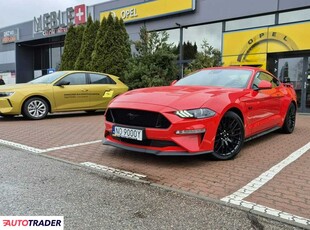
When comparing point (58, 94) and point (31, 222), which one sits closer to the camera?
point (31, 222)

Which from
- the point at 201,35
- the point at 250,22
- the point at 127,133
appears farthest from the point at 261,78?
the point at 201,35

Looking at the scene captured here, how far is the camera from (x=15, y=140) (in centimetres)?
605

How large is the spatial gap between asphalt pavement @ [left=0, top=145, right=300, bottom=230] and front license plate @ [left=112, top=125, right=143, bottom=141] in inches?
26.2

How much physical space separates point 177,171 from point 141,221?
148 centimetres

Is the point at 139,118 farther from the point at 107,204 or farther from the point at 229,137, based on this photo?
the point at 107,204

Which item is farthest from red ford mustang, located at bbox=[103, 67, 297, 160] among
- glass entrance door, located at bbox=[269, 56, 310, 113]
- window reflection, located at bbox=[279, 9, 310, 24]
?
window reflection, located at bbox=[279, 9, 310, 24]

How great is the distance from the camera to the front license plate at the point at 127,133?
4.29 metres

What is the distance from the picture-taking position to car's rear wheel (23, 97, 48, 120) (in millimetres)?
8836

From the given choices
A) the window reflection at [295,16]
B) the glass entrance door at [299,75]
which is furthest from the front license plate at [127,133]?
the window reflection at [295,16]

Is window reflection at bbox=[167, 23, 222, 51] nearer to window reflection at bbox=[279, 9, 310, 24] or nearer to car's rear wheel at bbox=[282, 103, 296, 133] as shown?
window reflection at bbox=[279, 9, 310, 24]

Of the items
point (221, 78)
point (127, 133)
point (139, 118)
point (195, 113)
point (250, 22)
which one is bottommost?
point (127, 133)

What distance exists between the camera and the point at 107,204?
120 inches

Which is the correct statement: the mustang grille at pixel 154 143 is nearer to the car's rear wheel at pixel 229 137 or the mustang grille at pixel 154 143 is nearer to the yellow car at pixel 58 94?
the car's rear wheel at pixel 229 137

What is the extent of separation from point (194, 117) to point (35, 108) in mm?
Result: 6209
